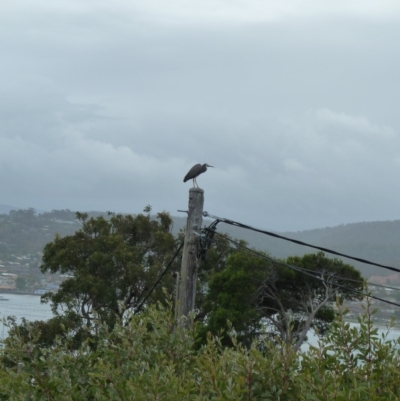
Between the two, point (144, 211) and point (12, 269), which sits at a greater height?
point (144, 211)

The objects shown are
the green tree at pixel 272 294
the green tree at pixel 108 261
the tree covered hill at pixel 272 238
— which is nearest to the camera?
the green tree at pixel 272 294

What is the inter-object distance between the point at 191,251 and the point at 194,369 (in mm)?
5410

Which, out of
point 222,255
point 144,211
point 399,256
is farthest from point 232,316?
point 399,256

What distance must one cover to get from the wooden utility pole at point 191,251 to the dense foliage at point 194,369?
436 cm

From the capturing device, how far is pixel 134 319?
6613mm

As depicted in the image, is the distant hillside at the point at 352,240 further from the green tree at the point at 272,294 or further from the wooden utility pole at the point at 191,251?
the wooden utility pole at the point at 191,251

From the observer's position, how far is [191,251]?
11258 mm

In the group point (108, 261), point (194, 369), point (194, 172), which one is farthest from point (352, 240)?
point (194, 369)

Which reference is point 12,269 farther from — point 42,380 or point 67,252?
point 42,380

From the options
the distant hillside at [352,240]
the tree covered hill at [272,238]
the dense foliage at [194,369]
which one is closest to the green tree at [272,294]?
the dense foliage at [194,369]

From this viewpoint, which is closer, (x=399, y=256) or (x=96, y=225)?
(x=96, y=225)

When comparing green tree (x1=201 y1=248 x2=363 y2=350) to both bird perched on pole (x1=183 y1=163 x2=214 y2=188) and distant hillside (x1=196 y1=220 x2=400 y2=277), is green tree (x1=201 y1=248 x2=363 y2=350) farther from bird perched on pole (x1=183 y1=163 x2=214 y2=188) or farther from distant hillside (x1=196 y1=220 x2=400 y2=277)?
distant hillside (x1=196 y1=220 x2=400 y2=277)

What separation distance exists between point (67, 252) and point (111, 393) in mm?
28491

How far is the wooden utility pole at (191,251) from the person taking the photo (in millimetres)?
11172
